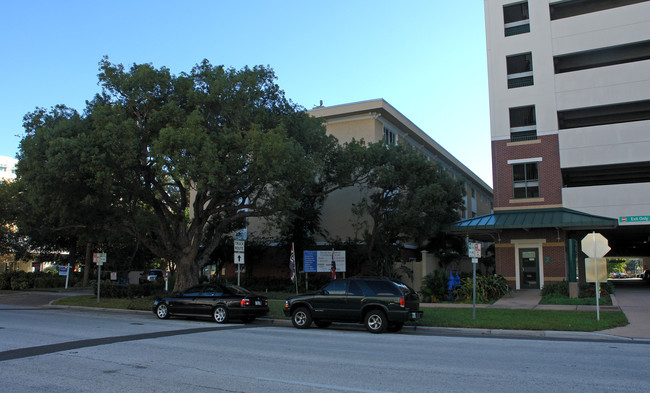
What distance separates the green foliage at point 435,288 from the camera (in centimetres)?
2280

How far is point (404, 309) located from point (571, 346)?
14.3 ft

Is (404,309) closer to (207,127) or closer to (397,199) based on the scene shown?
(207,127)

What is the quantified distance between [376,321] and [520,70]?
21406 millimetres

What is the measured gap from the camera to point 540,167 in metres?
26.6

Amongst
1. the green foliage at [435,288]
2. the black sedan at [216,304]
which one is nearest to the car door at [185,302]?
the black sedan at [216,304]

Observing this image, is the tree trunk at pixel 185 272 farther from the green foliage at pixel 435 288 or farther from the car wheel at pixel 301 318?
the green foliage at pixel 435 288

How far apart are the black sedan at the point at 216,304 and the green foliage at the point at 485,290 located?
10.0m

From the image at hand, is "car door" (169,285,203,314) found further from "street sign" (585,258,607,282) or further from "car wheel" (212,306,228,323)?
"street sign" (585,258,607,282)

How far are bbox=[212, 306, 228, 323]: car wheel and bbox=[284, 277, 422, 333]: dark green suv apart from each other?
9.10 feet

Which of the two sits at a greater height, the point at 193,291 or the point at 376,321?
the point at 193,291

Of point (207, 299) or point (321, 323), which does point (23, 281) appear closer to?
point (207, 299)

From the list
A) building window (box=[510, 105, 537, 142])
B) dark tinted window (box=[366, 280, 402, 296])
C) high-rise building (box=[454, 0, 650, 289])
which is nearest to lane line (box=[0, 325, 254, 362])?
dark tinted window (box=[366, 280, 402, 296])

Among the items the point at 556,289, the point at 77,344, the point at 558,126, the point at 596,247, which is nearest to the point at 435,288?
the point at 556,289

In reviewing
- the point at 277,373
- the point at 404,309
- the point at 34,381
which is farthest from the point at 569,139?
the point at 34,381
